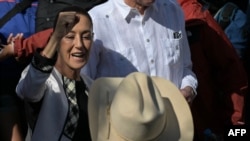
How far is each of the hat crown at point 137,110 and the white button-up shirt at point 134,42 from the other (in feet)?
1.66

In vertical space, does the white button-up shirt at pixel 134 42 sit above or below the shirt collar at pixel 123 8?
below

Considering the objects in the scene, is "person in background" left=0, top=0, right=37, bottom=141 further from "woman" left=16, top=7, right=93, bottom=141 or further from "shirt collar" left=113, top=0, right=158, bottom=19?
"shirt collar" left=113, top=0, right=158, bottom=19

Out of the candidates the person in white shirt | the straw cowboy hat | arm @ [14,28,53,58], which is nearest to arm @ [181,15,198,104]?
the person in white shirt

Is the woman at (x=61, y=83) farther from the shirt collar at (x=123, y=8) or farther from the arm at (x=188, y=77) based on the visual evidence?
the arm at (x=188, y=77)

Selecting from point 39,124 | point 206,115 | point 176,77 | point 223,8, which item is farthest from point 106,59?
point 223,8

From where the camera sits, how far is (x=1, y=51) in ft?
11.3

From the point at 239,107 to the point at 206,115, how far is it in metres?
0.19

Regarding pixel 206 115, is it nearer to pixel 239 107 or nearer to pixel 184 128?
pixel 239 107

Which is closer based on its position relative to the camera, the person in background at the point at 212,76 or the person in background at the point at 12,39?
the person in background at the point at 12,39

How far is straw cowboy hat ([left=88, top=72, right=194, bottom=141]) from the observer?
2.76m

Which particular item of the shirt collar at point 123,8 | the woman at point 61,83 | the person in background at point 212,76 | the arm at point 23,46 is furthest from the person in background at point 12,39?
the person in background at point 212,76

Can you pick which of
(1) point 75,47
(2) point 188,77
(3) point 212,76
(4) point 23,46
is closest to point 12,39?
(4) point 23,46

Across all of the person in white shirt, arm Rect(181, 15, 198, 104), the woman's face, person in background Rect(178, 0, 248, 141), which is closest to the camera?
the woman's face

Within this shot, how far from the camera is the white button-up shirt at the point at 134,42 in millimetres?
3377
